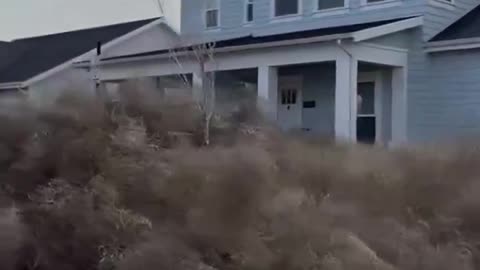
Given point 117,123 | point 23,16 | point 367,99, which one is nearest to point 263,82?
point 367,99

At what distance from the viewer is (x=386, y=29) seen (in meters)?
14.8

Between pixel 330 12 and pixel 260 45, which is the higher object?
pixel 330 12

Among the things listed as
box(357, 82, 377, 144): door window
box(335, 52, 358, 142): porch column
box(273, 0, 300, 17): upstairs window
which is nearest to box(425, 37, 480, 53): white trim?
box(357, 82, 377, 144): door window

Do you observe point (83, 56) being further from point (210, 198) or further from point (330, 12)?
point (210, 198)

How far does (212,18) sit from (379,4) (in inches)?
204

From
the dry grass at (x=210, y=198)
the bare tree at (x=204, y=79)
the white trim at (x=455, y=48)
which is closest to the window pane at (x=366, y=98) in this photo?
the white trim at (x=455, y=48)

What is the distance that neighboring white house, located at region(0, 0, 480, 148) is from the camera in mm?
14523

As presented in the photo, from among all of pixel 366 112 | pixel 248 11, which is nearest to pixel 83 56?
pixel 248 11

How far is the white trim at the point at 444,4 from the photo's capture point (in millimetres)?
15828

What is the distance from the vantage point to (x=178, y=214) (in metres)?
6.57

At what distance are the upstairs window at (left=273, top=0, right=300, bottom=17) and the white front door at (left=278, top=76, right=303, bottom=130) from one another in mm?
1553

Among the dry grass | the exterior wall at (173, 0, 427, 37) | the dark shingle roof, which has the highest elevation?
the exterior wall at (173, 0, 427, 37)

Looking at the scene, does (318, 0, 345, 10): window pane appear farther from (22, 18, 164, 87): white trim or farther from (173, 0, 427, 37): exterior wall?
(22, 18, 164, 87): white trim

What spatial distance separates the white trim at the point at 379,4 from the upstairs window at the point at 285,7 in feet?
5.55
